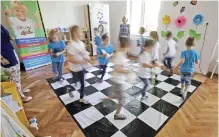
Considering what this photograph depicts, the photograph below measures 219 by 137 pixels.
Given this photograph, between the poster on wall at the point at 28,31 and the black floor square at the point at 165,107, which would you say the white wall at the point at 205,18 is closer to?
the black floor square at the point at 165,107

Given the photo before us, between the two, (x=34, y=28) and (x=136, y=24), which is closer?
(x=34, y=28)

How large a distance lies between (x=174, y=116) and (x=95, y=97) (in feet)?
3.65

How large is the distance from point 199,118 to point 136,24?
116 inches

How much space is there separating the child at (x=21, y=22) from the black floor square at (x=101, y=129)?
104 inches

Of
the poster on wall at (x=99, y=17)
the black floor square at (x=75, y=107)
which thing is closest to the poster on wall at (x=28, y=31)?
the poster on wall at (x=99, y=17)

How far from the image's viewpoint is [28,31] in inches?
123

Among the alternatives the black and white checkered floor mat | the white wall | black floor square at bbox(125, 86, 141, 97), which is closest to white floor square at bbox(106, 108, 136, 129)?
the black and white checkered floor mat

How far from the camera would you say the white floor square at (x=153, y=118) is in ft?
5.33

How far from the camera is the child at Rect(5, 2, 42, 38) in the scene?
2904mm

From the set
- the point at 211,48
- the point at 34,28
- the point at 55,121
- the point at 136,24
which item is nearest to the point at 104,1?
the point at 136,24

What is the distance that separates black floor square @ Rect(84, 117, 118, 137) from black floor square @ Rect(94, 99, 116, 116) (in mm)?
159

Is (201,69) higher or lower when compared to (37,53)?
lower

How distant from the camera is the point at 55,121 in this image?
67.9 inches

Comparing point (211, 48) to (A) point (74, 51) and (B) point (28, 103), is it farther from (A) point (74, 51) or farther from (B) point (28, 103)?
(B) point (28, 103)
